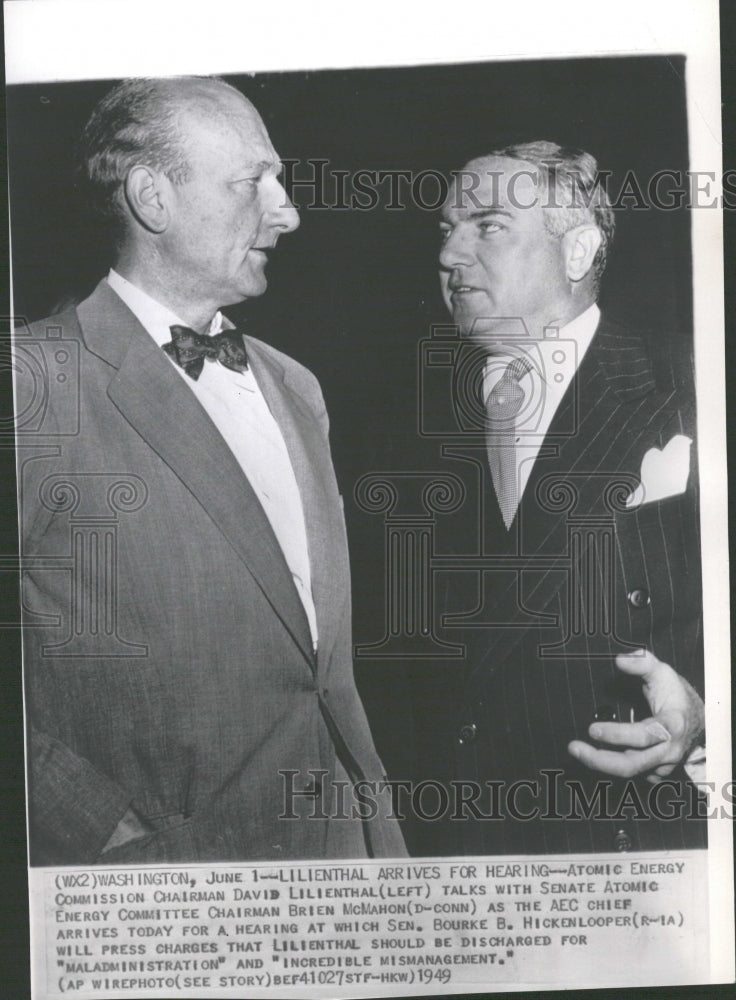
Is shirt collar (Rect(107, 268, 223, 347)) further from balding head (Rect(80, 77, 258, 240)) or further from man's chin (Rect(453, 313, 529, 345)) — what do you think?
man's chin (Rect(453, 313, 529, 345))

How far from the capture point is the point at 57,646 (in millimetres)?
1559

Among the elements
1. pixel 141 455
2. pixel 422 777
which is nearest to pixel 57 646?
pixel 141 455

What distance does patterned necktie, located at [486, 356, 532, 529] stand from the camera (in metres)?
1.57

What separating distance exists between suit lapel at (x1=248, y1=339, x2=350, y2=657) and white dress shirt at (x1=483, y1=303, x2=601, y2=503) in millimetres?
293

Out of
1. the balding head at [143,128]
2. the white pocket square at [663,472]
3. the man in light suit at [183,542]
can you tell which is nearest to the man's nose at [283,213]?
the man in light suit at [183,542]

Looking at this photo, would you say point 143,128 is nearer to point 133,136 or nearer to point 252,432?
point 133,136

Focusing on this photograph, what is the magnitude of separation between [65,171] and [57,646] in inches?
30.1

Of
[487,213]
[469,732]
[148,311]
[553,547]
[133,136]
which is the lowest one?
[469,732]

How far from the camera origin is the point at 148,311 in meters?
1.54

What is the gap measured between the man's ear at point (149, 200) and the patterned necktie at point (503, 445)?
0.59 m

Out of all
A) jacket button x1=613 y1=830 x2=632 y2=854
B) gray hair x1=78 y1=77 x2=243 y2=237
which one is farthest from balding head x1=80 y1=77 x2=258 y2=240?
jacket button x1=613 y1=830 x2=632 y2=854

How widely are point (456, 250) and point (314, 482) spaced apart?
1.43 ft

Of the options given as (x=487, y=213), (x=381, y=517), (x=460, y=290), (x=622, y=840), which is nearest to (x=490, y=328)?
(x=460, y=290)

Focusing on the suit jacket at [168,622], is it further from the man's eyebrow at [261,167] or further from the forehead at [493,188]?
the forehead at [493,188]
